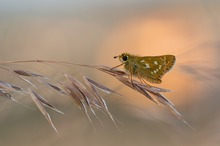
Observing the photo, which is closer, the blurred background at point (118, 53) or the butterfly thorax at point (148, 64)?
the butterfly thorax at point (148, 64)

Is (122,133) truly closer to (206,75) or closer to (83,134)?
(83,134)

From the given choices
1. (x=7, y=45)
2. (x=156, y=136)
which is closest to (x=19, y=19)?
(x=7, y=45)

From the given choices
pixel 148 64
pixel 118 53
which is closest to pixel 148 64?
pixel 148 64

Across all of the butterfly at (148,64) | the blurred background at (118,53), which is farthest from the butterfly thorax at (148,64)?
the blurred background at (118,53)

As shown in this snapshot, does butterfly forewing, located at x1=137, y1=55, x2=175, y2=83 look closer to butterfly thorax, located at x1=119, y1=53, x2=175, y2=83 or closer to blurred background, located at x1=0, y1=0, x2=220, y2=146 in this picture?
butterfly thorax, located at x1=119, y1=53, x2=175, y2=83

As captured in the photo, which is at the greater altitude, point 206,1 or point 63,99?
point 206,1

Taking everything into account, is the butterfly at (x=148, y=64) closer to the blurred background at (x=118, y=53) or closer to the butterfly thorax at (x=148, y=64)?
the butterfly thorax at (x=148, y=64)

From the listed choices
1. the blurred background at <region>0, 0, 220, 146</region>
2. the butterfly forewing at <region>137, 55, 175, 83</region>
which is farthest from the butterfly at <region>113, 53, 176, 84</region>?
the blurred background at <region>0, 0, 220, 146</region>

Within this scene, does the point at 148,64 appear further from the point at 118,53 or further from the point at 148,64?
the point at 118,53
